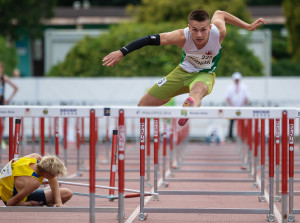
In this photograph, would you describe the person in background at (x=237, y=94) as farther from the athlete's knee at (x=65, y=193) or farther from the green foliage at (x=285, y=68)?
the green foliage at (x=285, y=68)

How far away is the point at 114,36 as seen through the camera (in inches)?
990

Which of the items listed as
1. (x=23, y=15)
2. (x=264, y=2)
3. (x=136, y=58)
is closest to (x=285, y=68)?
(x=264, y=2)

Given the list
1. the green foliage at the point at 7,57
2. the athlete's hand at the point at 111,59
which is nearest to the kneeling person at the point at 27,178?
the athlete's hand at the point at 111,59

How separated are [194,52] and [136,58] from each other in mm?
16616

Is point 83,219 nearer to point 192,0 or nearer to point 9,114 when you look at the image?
point 9,114

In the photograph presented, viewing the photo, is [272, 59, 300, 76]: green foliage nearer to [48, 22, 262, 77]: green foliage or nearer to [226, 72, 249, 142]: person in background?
[48, 22, 262, 77]: green foliage

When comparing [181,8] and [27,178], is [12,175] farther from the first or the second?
[181,8]

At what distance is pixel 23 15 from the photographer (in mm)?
48062

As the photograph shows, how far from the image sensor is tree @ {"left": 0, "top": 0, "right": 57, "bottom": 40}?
4744 centimetres

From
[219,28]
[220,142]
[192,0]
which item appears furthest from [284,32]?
[219,28]

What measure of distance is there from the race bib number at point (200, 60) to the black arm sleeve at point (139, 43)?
82 centimetres

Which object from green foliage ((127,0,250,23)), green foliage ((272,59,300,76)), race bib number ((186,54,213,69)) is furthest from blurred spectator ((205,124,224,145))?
green foliage ((272,59,300,76))

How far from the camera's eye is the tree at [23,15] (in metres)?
47.4

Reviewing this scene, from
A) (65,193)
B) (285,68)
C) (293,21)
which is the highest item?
(293,21)
